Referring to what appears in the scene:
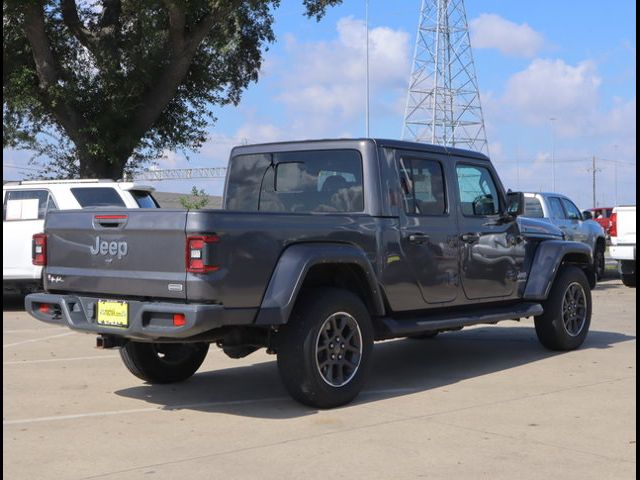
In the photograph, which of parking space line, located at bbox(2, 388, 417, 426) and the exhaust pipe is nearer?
parking space line, located at bbox(2, 388, 417, 426)

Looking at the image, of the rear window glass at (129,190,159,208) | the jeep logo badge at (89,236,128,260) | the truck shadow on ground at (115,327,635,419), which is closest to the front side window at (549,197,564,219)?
the truck shadow on ground at (115,327,635,419)

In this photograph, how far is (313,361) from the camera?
6457 millimetres

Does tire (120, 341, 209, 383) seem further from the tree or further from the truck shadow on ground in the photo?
the tree

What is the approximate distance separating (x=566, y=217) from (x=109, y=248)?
44.8ft

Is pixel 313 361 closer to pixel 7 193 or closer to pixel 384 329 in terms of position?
pixel 384 329

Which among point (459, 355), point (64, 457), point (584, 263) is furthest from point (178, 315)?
point (584, 263)

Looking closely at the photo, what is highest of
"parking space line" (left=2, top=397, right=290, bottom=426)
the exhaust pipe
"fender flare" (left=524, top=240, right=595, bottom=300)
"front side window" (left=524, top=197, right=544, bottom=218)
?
"front side window" (left=524, top=197, right=544, bottom=218)

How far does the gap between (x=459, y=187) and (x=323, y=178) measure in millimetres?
1430

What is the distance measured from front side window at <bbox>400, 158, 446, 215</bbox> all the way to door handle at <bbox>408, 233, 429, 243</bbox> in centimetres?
20

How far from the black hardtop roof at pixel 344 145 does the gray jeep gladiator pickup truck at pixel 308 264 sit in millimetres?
15

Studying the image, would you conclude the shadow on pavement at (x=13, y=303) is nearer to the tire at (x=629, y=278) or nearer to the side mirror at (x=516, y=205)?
the side mirror at (x=516, y=205)

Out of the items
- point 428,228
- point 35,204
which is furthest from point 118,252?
point 35,204

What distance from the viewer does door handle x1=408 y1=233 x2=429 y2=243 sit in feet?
24.4

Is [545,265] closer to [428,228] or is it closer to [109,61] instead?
[428,228]
